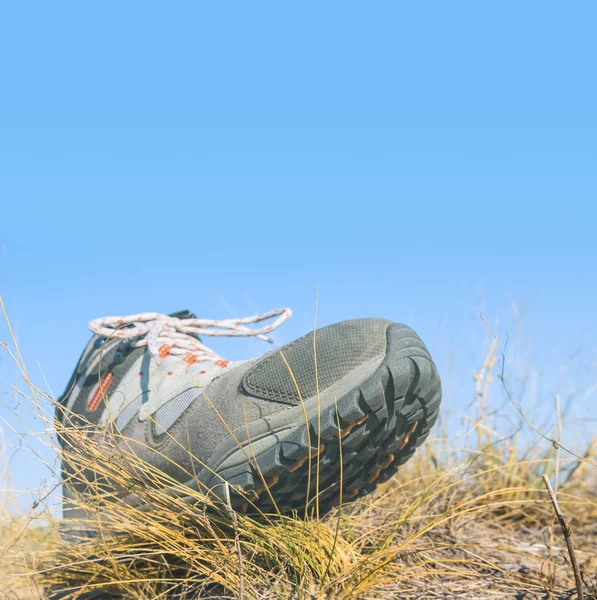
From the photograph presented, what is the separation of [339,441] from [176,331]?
3.11ft

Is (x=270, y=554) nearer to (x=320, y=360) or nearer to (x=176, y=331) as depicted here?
(x=320, y=360)

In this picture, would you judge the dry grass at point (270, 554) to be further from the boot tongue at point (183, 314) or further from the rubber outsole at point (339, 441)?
the boot tongue at point (183, 314)

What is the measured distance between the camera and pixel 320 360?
1542 mm

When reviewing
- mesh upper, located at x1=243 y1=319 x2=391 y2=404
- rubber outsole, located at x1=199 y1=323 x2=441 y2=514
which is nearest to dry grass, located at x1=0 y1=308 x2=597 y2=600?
rubber outsole, located at x1=199 y1=323 x2=441 y2=514

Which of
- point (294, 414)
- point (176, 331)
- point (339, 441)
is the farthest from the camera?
point (176, 331)

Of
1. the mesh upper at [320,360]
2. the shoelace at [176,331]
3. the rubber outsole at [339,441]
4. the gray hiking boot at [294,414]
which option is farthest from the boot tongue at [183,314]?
the rubber outsole at [339,441]

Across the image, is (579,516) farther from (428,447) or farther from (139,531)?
(139,531)

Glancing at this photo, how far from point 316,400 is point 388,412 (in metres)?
0.18

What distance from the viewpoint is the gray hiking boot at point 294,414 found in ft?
4.58

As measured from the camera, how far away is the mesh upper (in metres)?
1.50

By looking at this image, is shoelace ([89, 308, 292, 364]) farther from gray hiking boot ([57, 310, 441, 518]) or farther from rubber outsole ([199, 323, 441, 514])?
rubber outsole ([199, 323, 441, 514])

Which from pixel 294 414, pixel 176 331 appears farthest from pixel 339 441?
pixel 176 331

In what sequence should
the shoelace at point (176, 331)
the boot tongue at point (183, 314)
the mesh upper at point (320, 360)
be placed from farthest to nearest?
the boot tongue at point (183, 314)
the shoelace at point (176, 331)
the mesh upper at point (320, 360)

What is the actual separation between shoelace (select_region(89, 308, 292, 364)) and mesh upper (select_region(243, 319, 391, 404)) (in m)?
0.40
